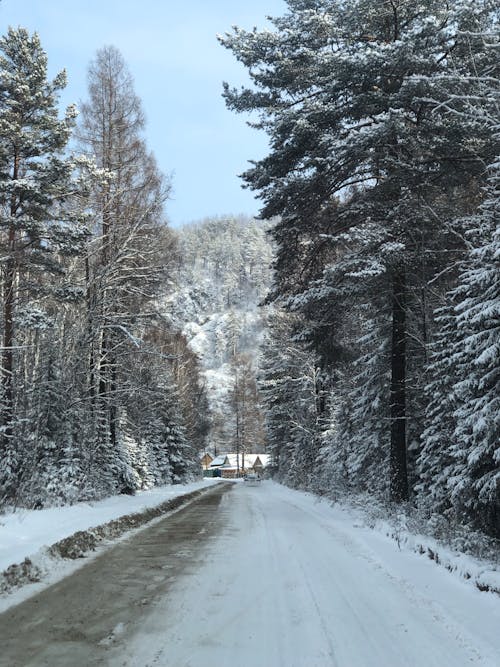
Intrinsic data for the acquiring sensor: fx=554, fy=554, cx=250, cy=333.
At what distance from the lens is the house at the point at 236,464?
8638 cm

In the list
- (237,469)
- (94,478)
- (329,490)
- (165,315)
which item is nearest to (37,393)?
(94,478)

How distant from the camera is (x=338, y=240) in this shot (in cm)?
1395

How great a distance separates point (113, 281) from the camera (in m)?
18.6

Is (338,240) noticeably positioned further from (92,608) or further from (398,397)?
(92,608)

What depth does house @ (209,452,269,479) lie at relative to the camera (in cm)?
8638

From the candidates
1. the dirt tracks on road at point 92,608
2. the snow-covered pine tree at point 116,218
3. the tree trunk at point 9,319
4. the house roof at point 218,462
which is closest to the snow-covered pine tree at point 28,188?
the tree trunk at point 9,319

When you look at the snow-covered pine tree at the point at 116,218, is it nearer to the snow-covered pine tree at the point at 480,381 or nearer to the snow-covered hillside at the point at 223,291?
the snow-covered pine tree at the point at 480,381

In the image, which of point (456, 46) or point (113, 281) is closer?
point (456, 46)

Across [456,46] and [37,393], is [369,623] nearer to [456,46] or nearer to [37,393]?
[456,46]

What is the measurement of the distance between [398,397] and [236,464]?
267ft

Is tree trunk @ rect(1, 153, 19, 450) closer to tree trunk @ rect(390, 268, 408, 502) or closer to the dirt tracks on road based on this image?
the dirt tracks on road

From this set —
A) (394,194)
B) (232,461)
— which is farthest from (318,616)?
(232,461)

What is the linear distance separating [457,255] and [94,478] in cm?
1344

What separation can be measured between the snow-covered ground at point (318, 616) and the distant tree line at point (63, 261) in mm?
8762
